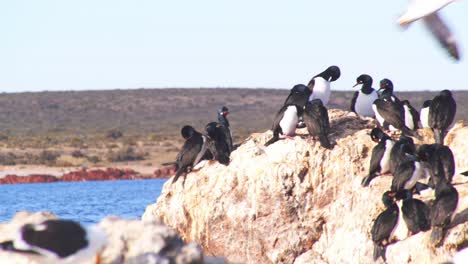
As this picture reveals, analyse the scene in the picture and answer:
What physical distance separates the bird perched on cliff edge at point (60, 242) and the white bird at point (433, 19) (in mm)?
2786

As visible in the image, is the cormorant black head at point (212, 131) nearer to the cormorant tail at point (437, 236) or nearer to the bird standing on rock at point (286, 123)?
the bird standing on rock at point (286, 123)

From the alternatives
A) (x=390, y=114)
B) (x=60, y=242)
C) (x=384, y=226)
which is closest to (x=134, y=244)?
(x=60, y=242)

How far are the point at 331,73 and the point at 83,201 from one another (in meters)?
13.9

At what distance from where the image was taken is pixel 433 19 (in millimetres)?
5336

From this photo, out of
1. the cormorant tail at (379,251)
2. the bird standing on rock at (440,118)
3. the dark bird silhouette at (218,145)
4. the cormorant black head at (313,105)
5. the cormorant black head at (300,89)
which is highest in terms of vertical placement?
the cormorant black head at (300,89)

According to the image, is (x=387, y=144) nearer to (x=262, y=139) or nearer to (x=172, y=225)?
(x=262, y=139)

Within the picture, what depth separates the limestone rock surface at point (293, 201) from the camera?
12773 mm

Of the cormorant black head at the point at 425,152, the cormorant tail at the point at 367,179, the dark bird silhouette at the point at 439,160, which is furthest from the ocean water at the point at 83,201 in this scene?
the dark bird silhouette at the point at 439,160

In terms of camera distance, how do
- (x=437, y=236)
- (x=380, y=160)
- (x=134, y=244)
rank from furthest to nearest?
(x=380, y=160) < (x=437, y=236) < (x=134, y=244)

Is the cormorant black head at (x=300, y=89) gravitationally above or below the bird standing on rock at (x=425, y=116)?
above

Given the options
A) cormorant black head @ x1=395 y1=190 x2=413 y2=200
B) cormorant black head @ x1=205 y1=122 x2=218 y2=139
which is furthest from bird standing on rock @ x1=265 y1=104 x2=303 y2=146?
cormorant black head @ x1=395 y1=190 x2=413 y2=200

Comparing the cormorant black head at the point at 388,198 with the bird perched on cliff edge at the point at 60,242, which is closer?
the bird perched on cliff edge at the point at 60,242

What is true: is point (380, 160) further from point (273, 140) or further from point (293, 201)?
point (273, 140)

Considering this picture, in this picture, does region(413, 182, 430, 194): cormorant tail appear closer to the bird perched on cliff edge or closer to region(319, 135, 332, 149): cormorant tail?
region(319, 135, 332, 149): cormorant tail
